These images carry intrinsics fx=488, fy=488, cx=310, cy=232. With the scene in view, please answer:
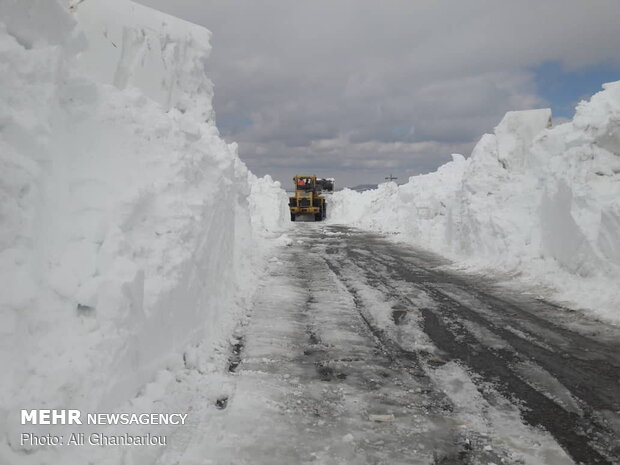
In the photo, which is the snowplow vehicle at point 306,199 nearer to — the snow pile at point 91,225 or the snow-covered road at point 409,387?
the snow-covered road at point 409,387

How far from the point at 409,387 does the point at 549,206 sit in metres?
9.11

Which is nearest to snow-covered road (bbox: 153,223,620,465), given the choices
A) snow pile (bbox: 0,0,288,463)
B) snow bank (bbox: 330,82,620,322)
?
snow pile (bbox: 0,0,288,463)

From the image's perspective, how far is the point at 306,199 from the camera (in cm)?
4116

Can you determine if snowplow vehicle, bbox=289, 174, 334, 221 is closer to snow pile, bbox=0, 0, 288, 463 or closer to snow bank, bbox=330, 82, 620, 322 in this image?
snow bank, bbox=330, 82, 620, 322

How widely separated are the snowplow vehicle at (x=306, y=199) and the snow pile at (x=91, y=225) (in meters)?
32.4

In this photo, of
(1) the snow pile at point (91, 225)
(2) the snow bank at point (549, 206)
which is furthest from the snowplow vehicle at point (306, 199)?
(1) the snow pile at point (91, 225)

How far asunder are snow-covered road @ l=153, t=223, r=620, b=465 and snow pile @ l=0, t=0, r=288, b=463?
0.80 m

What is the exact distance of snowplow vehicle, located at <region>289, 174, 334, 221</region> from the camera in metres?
41.1

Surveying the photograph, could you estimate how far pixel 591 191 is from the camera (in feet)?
34.5

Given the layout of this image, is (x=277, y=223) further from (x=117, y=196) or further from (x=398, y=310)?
(x=117, y=196)

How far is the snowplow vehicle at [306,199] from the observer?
41.1 meters

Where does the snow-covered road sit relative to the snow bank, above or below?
below

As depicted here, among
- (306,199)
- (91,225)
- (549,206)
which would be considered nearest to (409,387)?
(91,225)

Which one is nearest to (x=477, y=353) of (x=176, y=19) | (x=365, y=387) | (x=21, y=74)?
(x=365, y=387)
